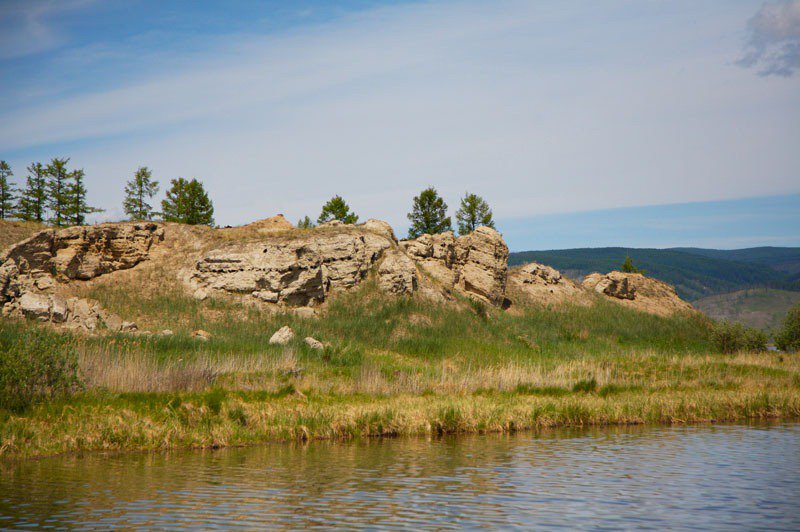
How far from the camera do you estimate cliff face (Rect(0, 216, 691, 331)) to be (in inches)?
1918

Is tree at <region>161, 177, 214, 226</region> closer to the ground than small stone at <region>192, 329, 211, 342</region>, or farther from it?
farther from it

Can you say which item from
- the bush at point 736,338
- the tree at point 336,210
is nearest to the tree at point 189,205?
the tree at point 336,210

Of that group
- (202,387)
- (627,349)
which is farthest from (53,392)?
(627,349)

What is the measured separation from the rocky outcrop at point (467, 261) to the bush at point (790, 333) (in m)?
24.3

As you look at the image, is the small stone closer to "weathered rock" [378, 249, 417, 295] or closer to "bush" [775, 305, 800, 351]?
"weathered rock" [378, 249, 417, 295]

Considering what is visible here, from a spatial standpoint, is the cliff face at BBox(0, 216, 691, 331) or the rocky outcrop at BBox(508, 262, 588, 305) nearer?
the cliff face at BBox(0, 216, 691, 331)

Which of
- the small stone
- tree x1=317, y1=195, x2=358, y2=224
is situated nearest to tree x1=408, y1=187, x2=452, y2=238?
tree x1=317, y1=195, x2=358, y2=224

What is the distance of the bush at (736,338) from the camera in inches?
2233

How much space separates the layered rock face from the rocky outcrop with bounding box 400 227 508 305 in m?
24.0

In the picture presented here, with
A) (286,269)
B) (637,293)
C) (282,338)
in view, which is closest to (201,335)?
(282,338)

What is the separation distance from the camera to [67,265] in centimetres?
5297

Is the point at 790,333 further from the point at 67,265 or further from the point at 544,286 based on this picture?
the point at 67,265

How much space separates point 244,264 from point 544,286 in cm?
3320

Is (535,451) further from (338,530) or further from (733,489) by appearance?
(338,530)
